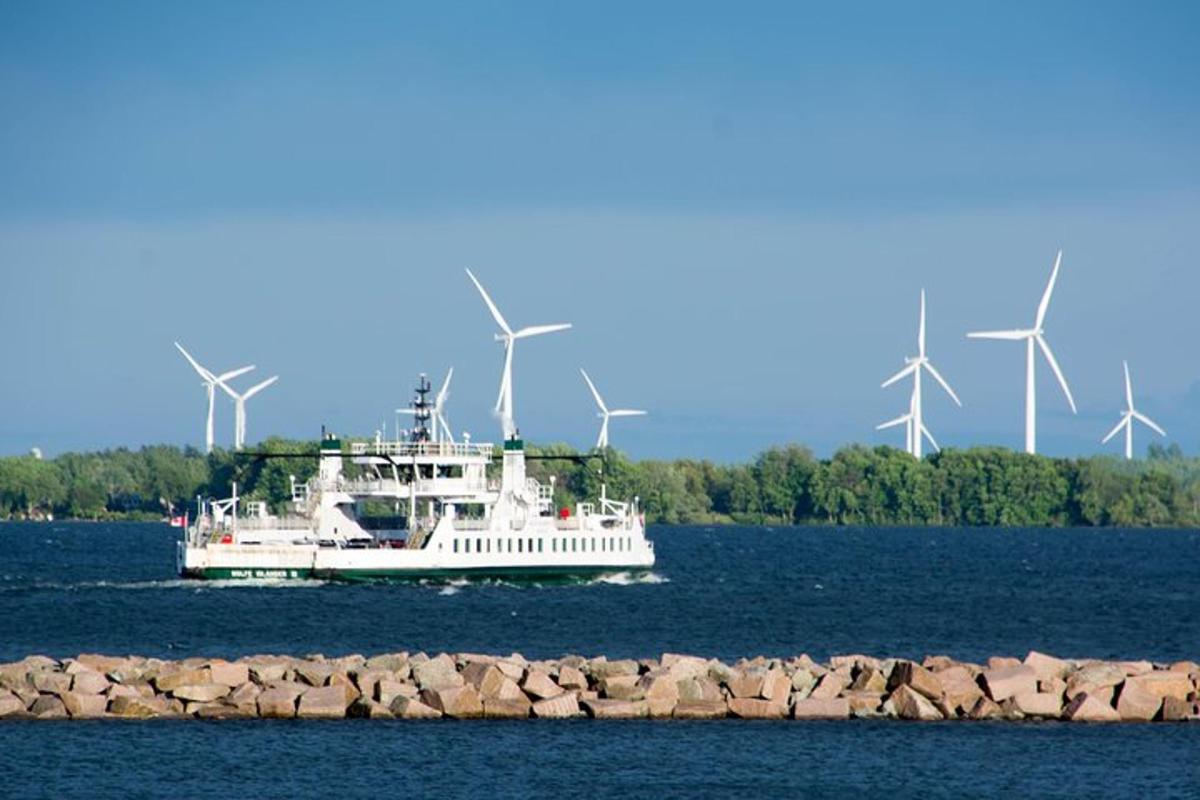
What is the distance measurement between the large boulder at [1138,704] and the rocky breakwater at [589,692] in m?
0.02

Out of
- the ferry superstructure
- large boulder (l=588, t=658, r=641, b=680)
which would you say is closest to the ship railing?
the ferry superstructure

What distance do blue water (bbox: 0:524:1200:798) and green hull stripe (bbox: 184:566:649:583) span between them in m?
0.65

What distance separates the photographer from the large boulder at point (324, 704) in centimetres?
4516

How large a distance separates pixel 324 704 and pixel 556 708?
4231 mm

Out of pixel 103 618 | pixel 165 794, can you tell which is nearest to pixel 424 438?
pixel 103 618

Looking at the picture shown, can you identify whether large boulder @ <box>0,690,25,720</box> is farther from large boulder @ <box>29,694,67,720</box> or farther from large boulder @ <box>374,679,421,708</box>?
large boulder @ <box>374,679,421,708</box>

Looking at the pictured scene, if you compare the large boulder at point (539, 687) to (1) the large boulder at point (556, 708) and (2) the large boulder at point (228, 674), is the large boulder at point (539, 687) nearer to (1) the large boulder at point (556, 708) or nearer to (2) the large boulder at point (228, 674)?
(1) the large boulder at point (556, 708)

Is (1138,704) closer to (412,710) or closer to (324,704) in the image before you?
(412,710)

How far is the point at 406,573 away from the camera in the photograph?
304ft

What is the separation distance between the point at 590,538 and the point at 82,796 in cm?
5850

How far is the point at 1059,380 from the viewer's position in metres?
142

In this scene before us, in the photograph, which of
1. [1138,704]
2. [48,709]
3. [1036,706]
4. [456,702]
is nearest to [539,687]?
[456,702]

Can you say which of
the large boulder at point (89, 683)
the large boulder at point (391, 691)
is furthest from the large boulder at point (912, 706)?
the large boulder at point (89, 683)

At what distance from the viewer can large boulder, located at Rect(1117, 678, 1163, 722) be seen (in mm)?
45750
